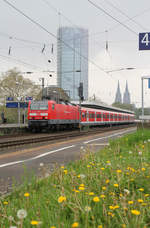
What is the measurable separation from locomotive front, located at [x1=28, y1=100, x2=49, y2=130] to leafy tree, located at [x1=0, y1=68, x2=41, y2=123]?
22014 millimetres

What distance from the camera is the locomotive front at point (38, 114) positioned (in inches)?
846

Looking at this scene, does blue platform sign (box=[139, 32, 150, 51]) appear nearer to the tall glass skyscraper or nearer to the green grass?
the tall glass skyscraper

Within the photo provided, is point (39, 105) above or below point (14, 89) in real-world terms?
below

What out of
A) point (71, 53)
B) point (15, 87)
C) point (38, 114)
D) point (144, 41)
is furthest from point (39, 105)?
point (71, 53)

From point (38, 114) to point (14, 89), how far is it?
24.7m

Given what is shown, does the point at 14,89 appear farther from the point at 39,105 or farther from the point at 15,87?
the point at 39,105

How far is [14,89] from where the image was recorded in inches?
1761

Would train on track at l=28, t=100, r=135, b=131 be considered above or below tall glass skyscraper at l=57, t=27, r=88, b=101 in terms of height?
below

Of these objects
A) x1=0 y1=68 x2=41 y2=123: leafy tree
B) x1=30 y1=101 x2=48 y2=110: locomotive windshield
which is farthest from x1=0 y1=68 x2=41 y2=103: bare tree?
x1=30 y1=101 x2=48 y2=110: locomotive windshield

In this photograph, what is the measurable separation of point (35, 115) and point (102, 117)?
17299 millimetres

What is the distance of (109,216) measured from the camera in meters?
2.30

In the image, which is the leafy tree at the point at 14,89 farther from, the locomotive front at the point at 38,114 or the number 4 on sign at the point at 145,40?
the number 4 on sign at the point at 145,40

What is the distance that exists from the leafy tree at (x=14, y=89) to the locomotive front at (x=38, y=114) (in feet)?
72.2

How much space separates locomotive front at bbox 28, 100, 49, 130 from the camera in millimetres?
21500
